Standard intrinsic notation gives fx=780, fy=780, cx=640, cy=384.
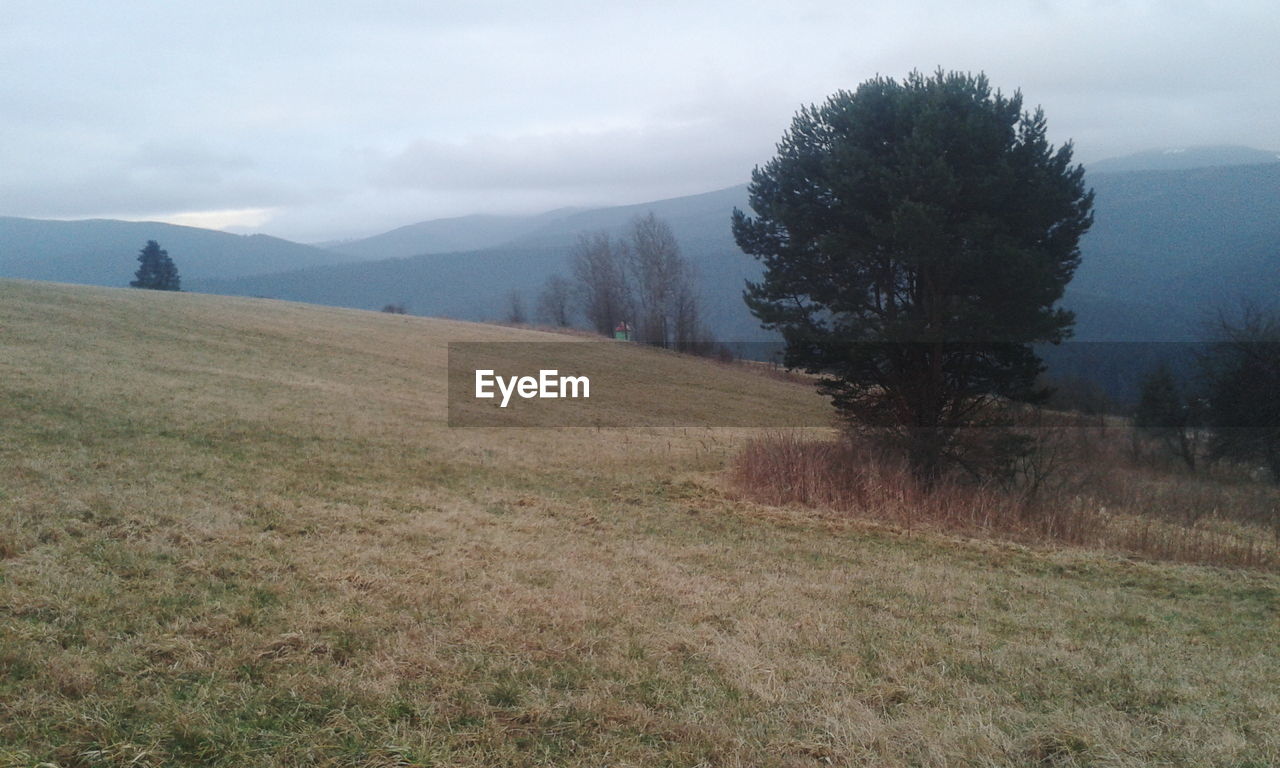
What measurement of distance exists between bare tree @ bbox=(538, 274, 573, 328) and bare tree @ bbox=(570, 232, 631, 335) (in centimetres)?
248

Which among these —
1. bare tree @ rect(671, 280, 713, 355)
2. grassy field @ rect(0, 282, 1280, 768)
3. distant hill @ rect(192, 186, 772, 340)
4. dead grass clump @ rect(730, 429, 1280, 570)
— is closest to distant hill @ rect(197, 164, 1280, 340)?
distant hill @ rect(192, 186, 772, 340)

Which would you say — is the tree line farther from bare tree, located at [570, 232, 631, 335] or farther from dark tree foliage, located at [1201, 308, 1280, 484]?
dark tree foliage, located at [1201, 308, 1280, 484]

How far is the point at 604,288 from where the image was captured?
72.9 m

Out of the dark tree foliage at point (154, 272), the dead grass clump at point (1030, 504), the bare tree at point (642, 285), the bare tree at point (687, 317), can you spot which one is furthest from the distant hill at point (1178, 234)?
the dark tree foliage at point (154, 272)

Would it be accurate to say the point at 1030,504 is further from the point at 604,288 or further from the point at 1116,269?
the point at 1116,269

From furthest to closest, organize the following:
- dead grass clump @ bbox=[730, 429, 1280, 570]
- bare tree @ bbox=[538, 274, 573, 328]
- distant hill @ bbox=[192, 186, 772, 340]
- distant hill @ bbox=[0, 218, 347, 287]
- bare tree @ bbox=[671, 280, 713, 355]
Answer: distant hill @ bbox=[192, 186, 772, 340] → distant hill @ bbox=[0, 218, 347, 287] → bare tree @ bbox=[538, 274, 573, 328] → bare tree @ bbox=[671, 280, 713, 355] → dead grass clump @ bbox=[730, 429, 1280, 570]

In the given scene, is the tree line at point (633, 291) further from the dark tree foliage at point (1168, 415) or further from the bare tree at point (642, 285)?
the dark tree foliage at point (1168, 415)

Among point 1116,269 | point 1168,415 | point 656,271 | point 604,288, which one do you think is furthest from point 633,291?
point 1116,269

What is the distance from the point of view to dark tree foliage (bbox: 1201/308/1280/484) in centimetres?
2277

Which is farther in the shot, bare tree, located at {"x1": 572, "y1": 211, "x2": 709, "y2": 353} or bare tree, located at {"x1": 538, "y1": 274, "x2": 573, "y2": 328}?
bare tree, located at {"x1": 538, "y1": 274, "x2": 573, "y2": 328}

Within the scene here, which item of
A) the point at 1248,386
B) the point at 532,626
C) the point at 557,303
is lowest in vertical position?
the point at 532,626

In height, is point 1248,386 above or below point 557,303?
below

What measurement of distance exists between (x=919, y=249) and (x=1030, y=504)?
5.57 meters

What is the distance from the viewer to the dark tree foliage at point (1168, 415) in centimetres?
2678
